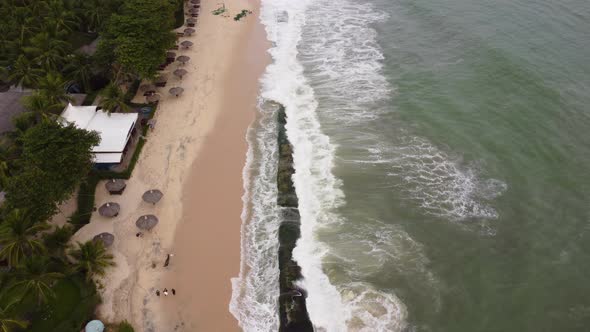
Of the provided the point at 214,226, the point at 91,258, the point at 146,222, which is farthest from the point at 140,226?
the point at 214,226

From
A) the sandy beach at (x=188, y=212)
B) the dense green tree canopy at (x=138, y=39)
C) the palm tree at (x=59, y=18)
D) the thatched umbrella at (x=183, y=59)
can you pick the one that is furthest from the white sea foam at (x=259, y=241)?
the palm tree at (x=59, y=18)

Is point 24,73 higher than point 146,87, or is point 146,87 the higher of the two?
point 24,73

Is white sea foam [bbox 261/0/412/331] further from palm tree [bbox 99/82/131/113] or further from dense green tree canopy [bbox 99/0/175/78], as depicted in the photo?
palm tree [bbox 99/82/131/113]

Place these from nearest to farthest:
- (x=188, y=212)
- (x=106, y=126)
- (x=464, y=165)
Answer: (x=188, y=212)
(x=106, y=126)
(x=464, y=165)

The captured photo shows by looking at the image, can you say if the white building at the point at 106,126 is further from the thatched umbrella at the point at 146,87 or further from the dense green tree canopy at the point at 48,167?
the thatched umbrella at the point at 146,87

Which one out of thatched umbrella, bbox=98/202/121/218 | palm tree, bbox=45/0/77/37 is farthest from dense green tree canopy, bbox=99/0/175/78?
thatched umbrella, bbox=98/202/121/218

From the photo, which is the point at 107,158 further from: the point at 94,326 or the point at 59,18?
the point at 59,18

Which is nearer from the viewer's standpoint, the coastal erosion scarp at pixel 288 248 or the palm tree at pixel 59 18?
the coastal erosion scarp at pixel 288 248
